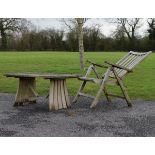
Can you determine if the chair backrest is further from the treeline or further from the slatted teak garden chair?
the treeline

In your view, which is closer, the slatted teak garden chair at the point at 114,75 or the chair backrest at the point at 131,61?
the slatted teak garden chair at the point at 114,75

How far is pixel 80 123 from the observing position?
6.27 m

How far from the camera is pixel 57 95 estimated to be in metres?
7.45

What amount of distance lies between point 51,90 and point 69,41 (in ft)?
106

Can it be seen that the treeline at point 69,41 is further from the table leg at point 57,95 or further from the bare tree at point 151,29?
the table leg at point 57,95

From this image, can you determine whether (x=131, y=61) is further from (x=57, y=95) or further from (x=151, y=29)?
(x=151, y=29)

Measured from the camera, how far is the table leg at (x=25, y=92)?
25.9 ft

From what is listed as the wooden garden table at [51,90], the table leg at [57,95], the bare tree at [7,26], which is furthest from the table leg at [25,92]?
the bare tree at [7,26]

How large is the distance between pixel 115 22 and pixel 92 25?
5323 millimetres

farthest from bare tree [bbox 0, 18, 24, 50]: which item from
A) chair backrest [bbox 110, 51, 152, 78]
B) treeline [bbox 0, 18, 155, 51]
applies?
chair backrest [bbox 110, 51, 152, 78]

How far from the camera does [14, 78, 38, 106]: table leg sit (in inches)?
311

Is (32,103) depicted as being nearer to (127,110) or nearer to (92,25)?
(127,110)

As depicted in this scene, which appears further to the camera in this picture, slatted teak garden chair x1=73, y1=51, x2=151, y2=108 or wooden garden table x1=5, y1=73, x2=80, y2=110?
slatted teak garden chair x1=73, y1=51, x2=151, y2=108
